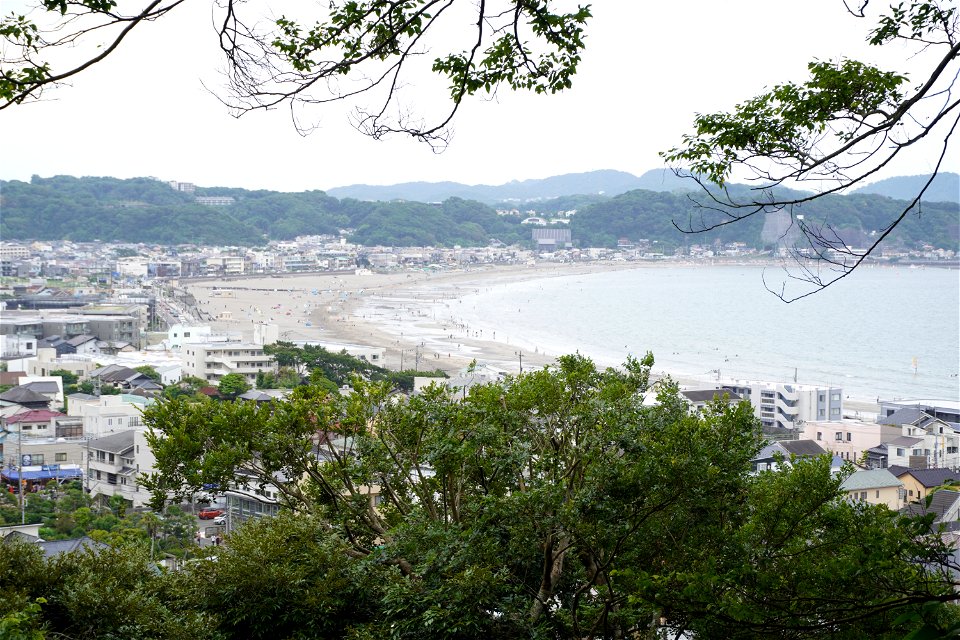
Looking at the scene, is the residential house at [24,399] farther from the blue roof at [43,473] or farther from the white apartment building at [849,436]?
the white apartment building at [849,436]

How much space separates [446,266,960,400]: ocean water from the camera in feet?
95.5

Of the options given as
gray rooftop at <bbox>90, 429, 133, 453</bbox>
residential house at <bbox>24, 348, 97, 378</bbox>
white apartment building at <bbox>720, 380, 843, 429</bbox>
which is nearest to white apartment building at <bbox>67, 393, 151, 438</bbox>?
gray rooftop at <bbox>90, 429, 133, 453</bbox>

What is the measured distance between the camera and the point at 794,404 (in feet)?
67.2

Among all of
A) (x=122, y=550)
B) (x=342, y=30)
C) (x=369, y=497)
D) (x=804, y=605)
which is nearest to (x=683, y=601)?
(x=804, y=605)

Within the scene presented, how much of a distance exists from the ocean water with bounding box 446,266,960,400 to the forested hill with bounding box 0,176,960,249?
6792mm

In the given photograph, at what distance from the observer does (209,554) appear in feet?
17.8

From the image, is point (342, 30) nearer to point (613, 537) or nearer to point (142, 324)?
point (613, 537)

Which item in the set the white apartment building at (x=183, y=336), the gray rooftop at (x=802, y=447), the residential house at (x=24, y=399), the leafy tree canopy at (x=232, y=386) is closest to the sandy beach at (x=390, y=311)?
the white apartment building at (x=183, y=336)

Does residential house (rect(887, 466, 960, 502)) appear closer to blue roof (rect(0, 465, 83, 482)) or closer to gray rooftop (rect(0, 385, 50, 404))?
blue roof (rect(0, 465, 83, 482))

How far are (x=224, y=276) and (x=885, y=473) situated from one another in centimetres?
5750

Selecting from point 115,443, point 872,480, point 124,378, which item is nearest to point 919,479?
point 872,480

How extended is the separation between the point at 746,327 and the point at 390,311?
16450mm

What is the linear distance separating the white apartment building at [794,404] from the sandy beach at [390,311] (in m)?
2.52

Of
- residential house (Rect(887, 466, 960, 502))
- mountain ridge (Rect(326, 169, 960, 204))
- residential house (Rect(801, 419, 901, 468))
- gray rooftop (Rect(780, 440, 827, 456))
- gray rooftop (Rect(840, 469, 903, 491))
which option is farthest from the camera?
mountain ridge (Rect(326, 169, 960, 204))
